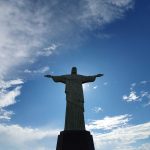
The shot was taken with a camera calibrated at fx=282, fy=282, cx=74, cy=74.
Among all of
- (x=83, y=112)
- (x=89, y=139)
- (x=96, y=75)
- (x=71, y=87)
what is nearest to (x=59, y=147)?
(x=89, y=139)

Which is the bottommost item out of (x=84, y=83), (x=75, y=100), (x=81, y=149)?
(x=81, y=149)

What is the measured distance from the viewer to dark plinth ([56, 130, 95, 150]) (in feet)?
39.8

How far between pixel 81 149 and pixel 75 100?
2.59 meters

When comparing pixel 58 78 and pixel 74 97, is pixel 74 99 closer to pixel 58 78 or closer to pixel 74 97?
pixel 74 97

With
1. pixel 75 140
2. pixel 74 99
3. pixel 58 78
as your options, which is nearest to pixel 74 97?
pixel 74 99

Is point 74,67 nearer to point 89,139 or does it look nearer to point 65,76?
point 65,76

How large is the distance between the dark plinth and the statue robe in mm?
645

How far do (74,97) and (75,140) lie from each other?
2.38 metres

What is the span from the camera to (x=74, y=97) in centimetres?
1384

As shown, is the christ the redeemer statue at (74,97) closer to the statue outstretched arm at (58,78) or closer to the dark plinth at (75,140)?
the statue outstretched arm at (58,78)

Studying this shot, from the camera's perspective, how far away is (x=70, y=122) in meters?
13.2

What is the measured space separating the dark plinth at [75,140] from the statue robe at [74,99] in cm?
65

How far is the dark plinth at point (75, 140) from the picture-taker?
12117 millimetres

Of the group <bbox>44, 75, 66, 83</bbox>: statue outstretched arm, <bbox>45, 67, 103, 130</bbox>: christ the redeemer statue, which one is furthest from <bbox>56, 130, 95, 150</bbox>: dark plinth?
<bbox>44, 75, 66, 83</bbox>: statue outstretched arm
